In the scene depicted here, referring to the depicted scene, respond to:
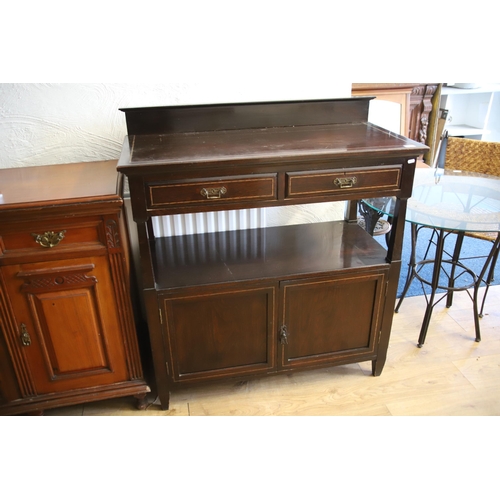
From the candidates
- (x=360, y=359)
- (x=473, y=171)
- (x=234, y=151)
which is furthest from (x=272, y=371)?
(x=473, y=171)

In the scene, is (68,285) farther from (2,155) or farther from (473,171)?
(473,171)

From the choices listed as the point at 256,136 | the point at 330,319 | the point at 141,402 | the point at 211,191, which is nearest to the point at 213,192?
the point at 211,191

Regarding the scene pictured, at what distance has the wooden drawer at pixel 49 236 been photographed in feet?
4.42

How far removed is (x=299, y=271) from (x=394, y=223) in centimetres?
39

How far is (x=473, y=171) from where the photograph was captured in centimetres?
243

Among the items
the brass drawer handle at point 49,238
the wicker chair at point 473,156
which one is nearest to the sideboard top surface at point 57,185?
the brass drawer handle at point 49,238

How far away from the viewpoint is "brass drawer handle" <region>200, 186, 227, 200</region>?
1353 mm

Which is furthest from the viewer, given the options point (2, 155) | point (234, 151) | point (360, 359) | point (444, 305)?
point (444, 305)

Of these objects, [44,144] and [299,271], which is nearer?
[299,271]

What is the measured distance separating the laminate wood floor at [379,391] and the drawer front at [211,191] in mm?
874

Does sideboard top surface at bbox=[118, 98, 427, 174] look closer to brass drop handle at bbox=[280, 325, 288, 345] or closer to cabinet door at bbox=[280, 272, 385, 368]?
cabinet door at bbox=[280, 272, 385, 368]

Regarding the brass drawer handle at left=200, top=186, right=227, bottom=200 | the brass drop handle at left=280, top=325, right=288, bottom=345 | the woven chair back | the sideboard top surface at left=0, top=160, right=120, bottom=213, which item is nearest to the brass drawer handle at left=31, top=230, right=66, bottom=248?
the sideboard top surface at left=0, top=160, right=120, bottom=213

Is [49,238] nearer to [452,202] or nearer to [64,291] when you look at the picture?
[64,291]

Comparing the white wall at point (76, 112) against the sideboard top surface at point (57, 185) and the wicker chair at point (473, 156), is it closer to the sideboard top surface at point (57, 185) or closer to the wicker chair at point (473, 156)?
the sideboard top surface at point (57, 185)
